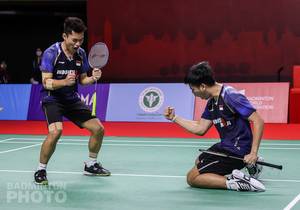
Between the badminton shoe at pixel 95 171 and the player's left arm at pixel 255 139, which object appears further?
the badminton shoe at pixel 95 171

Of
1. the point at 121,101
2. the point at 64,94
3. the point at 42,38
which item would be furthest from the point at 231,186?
the point at 42,38

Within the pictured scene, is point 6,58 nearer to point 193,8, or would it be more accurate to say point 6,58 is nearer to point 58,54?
point 193,8

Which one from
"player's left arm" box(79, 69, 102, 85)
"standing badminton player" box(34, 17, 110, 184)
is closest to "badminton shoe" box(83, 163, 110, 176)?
"standing badminton player" box(34, 17, 110, 184)

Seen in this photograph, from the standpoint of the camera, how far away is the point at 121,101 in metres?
12.3

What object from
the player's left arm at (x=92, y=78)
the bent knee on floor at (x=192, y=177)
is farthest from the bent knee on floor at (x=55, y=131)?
the bent knee on floor at (x=192, y=177)

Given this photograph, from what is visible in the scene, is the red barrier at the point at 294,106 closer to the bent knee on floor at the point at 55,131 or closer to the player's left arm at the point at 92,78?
the player's left arm at the point at 92,78

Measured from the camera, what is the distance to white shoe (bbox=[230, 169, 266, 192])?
4691mm

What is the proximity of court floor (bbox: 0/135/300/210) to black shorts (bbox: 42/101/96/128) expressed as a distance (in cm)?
61

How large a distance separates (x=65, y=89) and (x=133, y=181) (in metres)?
1.14

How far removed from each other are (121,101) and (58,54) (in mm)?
6958

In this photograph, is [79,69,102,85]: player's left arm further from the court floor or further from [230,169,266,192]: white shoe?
[230,169,266,192]: white shoe

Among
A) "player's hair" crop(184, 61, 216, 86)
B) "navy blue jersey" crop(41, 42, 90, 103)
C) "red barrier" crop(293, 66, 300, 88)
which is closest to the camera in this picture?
"player's hair" crop(184, 61, 216, 86)

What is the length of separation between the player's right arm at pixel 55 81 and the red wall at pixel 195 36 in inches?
387

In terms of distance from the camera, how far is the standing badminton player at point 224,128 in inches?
184
